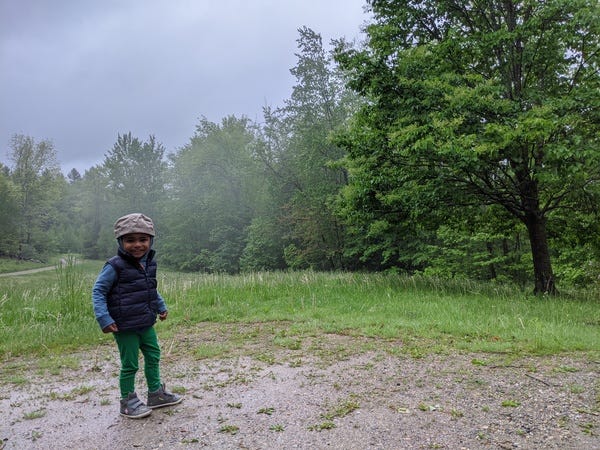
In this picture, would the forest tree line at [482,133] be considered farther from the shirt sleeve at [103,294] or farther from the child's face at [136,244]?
the shirt sleeve at [103,294]

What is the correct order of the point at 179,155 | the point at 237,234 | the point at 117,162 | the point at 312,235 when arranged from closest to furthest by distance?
the point at 312,235, the point at 237,234, the point at 179,155, the point at 117,162

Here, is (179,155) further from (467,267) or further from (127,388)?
(127,388)

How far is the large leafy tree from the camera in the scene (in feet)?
24.1

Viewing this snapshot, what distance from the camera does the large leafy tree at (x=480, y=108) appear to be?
7348 millimetres

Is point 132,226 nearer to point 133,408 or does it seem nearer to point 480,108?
point 133,408

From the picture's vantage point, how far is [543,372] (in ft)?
12.4

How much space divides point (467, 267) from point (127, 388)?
1592cm

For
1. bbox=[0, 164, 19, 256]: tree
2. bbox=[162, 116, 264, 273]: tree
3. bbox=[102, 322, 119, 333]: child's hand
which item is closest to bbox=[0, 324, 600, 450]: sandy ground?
bbox=[102, 322, 119, 333]: child's hand

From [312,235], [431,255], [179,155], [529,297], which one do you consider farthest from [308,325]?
[179,155]

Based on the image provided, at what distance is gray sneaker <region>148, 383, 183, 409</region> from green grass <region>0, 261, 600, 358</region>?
148cm

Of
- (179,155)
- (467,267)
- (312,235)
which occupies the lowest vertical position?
(467,267)

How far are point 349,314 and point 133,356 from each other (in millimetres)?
4217

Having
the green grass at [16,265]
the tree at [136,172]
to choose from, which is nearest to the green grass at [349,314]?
the green grass at [16,265]

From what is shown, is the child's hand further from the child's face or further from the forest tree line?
the forest tree line
